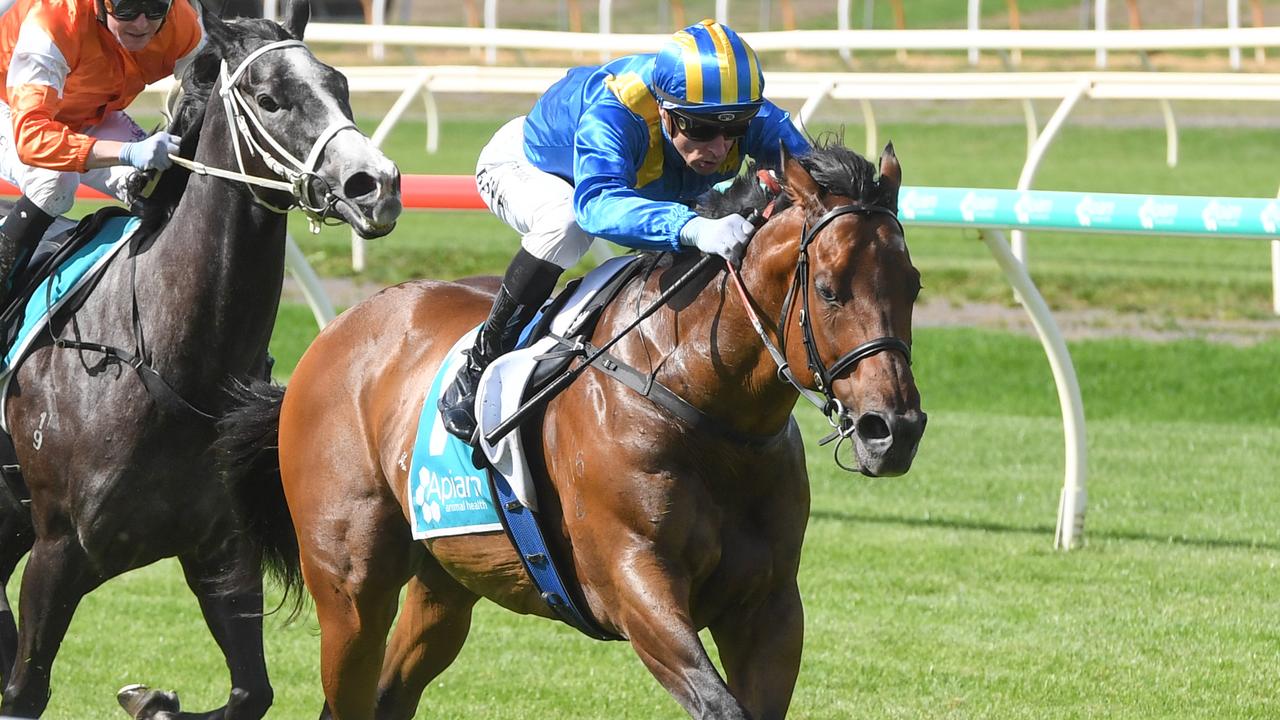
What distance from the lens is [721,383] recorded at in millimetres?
3840

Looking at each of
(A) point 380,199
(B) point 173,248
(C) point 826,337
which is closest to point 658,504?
(C) point 826,337

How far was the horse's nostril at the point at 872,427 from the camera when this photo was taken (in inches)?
132

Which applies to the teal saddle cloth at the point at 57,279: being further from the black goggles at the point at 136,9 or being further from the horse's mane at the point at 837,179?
the horse's mane at the point at 837,179

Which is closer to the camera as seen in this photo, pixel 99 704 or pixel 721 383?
pixel 721 383

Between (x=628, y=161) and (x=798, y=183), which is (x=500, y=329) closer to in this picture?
(x=628, y=161)

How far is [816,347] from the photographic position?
3539mm

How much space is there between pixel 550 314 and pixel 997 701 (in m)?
1.98

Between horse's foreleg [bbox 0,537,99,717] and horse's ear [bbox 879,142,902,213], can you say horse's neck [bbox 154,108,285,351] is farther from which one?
horse's ear [bbox 879,142,902,213]

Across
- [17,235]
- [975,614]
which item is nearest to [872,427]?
[17,235]

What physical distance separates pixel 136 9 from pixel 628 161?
1764 mm

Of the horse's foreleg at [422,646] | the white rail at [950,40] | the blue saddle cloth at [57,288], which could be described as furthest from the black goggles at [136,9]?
the white rail at [950,40]

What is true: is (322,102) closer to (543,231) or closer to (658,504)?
(543,231)

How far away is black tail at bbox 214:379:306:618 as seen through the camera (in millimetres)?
4891

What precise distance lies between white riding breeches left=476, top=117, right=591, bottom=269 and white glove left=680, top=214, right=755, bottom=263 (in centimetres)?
62
